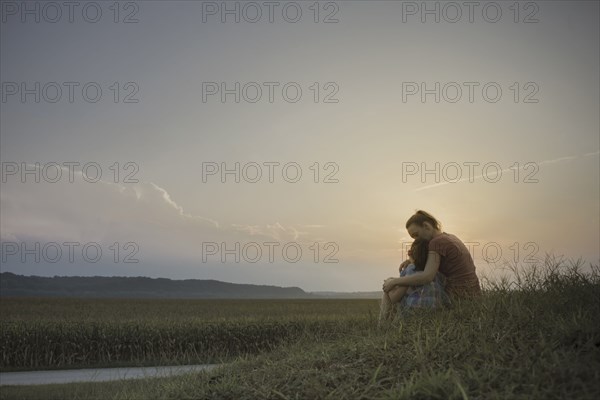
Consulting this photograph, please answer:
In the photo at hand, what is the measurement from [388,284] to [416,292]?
1.25 ft

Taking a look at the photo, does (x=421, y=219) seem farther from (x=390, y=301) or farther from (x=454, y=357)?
(x=454, y=357)

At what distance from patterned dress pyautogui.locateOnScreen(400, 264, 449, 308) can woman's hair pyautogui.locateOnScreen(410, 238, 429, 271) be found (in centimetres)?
10

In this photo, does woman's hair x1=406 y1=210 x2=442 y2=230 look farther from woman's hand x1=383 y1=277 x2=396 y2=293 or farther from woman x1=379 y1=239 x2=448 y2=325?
woman's hand x1=383 y1=277 x2=396 y2=293

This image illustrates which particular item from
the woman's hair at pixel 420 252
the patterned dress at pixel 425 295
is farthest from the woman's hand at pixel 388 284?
the woman's hair at pixel 420 252

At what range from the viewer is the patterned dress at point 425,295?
764 cm

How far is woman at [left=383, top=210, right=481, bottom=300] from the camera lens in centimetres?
768

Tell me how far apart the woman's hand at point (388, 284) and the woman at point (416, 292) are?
8cm

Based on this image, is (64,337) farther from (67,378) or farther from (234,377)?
(234,377)

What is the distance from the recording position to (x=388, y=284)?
7.70 metres

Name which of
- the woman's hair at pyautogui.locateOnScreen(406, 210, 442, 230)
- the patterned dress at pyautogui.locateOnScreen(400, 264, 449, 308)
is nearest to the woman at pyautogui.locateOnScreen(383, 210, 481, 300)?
the woman's hair at pyautogui.locateOnScreen(406, 210, 442, 230)

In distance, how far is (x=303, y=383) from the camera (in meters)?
5.52

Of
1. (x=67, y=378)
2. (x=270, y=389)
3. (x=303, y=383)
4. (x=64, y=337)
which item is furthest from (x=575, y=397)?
(x=64, y=337)

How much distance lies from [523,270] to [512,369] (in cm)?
314

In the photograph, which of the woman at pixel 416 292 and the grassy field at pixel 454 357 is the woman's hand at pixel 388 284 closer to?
the woman at pixel 416 292
